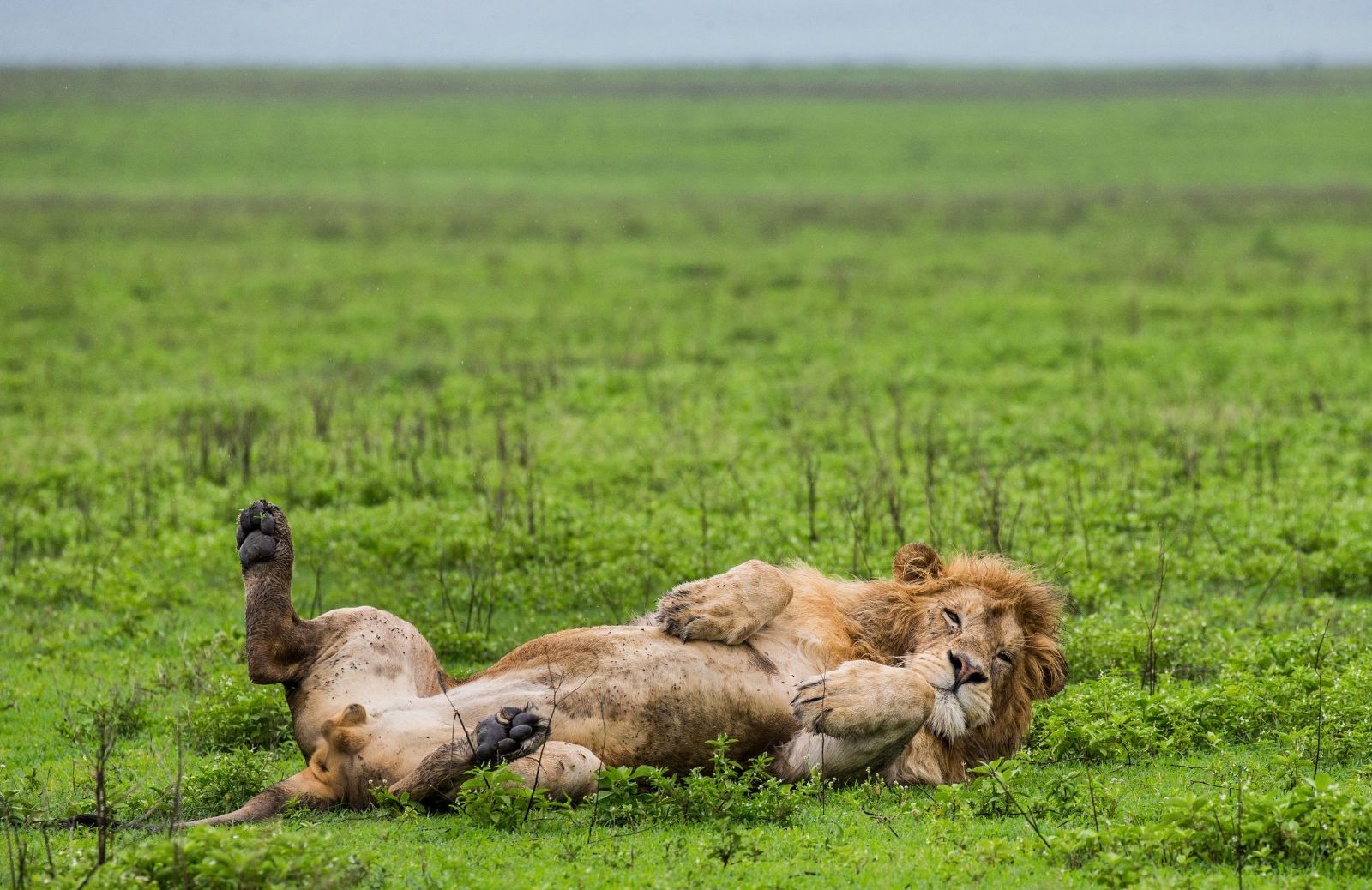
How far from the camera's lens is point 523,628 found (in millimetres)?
8977

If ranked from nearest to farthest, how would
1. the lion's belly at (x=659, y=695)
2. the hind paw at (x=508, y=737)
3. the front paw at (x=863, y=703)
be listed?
1. the hind paw at (x=508, y=737)
2. the front paw at (x=863, y=703)
3. the lion's belly at (x=659, y=695)

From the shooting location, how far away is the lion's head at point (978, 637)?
20.9ft

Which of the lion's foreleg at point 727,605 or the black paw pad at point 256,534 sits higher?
the black paw pad at point 256,534

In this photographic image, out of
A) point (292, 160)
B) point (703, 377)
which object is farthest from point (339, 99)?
point (703, 377)

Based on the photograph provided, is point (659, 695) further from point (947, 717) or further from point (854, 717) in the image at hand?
point (947, 717)

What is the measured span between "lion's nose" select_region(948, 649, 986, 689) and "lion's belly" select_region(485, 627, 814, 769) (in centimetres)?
70

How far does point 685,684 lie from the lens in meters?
6.11

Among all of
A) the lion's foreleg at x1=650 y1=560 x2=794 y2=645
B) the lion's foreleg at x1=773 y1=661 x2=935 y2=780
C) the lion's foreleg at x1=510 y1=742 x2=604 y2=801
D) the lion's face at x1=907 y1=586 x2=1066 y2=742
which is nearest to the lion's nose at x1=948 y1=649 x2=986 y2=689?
the lion's face at x1=907 y1=586 x2=1066 y2=742

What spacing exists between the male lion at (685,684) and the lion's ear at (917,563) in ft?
0.23

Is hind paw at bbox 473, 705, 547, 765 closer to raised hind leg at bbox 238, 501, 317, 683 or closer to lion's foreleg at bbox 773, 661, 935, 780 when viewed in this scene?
lion's foreleg at bbox 773, 661, 935, 780

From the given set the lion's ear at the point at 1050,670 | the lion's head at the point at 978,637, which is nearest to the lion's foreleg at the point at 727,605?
A: the lion's head at the point at 978,637

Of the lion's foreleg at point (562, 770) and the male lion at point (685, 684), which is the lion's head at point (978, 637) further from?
the lion's foreleg at point (562, 770)

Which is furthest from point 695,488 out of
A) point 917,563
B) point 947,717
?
point 947,717

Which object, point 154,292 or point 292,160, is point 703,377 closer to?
point 154,292
